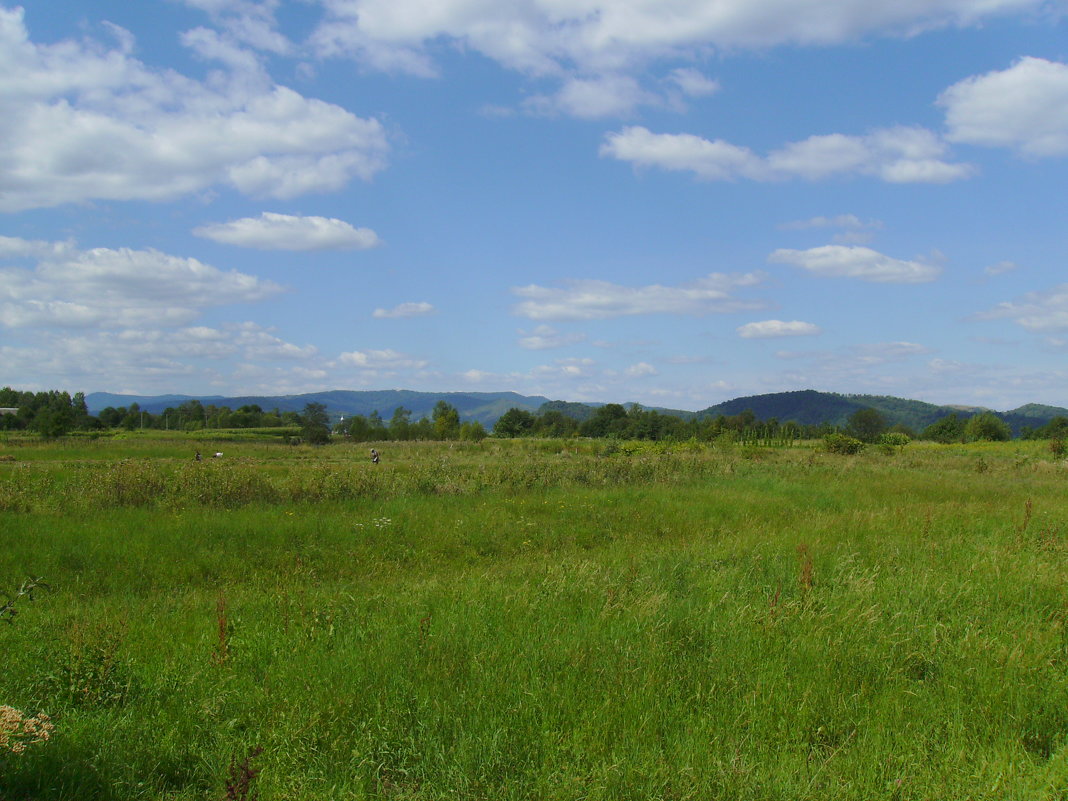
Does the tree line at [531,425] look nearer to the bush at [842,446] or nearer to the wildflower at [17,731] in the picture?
the bush at [842,446]

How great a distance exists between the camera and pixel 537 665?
16.4 feet

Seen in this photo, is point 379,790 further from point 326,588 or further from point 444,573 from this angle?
point 444,573

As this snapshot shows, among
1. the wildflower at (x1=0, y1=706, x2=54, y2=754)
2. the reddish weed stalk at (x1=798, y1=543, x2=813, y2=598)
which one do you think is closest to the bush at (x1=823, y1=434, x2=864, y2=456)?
the reddish weed stalk at (x1=798, y1=543, x2=813, y2=598)

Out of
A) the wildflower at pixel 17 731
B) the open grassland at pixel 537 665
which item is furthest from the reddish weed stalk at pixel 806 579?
the wildflower at pixel 17 731

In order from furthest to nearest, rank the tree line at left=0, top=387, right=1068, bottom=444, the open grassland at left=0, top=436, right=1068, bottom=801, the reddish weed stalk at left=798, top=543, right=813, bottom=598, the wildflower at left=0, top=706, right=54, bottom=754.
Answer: the tree line at left=0, top=387, right=1068, bottom=444, the reddish weed stalk at left=798, top=543, right=813, bottom=598, the open grassland at left=0, top=436, right=1068, bottom=801, the wildflower at left=0, top=706, right=54, bottom=754

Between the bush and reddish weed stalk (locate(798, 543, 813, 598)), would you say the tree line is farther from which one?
reddish weed stalk (locate(798, 543, 813, 598))

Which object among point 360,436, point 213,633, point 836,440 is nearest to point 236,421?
point 360,436

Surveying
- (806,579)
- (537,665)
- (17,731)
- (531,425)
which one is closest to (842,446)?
(806,579)

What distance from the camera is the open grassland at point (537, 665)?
371 cm

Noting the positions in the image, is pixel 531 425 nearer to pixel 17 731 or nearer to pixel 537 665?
pixel 537 665

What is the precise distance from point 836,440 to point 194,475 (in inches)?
1489

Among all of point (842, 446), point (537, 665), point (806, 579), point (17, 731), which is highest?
point (842, 446)

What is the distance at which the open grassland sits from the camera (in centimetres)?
371

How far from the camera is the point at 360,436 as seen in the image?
85312 millimetres
